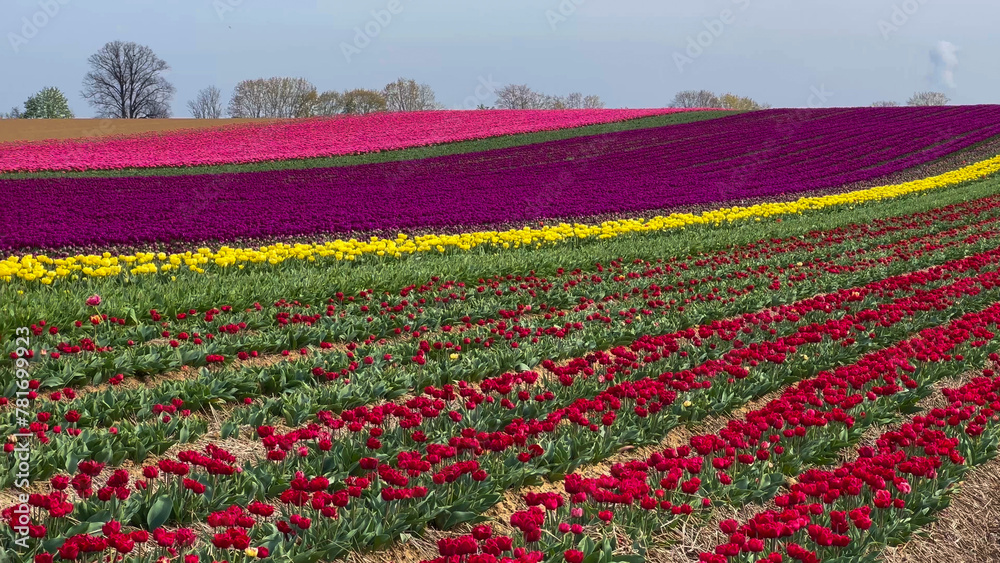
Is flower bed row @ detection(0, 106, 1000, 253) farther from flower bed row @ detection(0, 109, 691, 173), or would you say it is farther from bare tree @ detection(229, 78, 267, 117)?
bare tree @ detection(229, 78, 267, 117)

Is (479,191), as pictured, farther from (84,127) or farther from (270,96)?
(270,96)

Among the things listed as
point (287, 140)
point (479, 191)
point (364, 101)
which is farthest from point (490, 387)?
point (364, 101)

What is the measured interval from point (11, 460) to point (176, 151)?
37.2 m

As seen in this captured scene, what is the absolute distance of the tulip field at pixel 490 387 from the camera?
4.09m

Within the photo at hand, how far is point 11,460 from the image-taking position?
185 inches

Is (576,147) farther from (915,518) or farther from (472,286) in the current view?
(915,518)

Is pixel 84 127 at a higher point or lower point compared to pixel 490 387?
higher

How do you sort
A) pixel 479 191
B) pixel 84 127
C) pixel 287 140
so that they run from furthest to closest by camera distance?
1. pixel 84 127
2. pixel 287 140
3. pixel 479 191

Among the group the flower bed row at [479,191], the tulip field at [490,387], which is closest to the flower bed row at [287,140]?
the flower bed row at [479,191]

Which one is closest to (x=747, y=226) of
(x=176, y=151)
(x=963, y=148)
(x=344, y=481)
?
(x=344, y=481)

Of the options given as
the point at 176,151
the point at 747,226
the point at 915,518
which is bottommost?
the point at 915,518

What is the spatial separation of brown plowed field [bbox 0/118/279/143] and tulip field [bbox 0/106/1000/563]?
3082 cm

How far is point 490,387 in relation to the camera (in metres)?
5.57

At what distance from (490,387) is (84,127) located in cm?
5307
